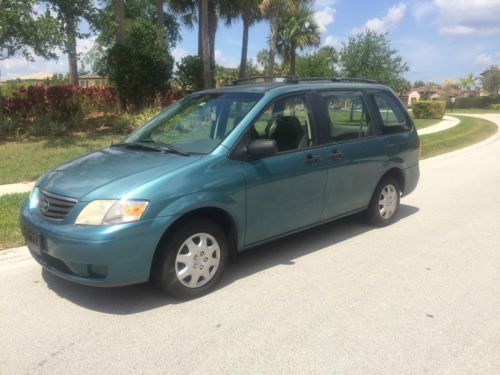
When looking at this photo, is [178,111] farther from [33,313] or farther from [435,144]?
[435,144]

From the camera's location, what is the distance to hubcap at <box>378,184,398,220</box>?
19.3 feet

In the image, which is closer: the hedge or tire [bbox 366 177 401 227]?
tire [bbox 366 177 401 227]

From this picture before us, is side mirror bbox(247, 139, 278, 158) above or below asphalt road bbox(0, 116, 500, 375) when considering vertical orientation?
above

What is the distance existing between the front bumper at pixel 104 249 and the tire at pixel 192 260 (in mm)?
151

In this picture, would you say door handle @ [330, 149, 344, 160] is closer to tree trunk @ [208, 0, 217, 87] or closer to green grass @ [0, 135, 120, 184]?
green grass @ [0, 135, 120, 184]

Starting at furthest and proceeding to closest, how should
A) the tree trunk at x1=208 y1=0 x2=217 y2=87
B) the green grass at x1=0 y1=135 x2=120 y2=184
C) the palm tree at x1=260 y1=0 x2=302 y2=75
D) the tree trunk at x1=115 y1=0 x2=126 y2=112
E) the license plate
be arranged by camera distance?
the tree trunk at x1=208 y1=0 x2=217 y2=87, the palm tree at x1=260 y1=0 x2=302 y2=75, the tree trunk at x1=115 y1=0 x2=126 y2=112, the green grass at x1=0 y1=135 x2=120 y2=184, the license plate

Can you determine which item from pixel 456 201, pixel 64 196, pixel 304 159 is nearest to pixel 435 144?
pixel 456 201

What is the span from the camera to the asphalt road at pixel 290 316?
299 cm

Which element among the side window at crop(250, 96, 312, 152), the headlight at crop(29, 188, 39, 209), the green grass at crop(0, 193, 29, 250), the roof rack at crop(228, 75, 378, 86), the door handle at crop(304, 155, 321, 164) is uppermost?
the roof rack at crop(228, 75, 378, 86)

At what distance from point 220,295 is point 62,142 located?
383 inches

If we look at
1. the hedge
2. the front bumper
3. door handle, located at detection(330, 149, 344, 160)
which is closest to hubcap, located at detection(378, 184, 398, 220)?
door handle, located at detection(330, 149, 344, 160)

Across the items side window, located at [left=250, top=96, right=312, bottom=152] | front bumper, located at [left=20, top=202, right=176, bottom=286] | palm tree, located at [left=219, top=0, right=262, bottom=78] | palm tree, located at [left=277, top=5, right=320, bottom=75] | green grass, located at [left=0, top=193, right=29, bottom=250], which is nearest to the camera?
front bumper, located at [left=20, top=202, right=176, bottom=286]

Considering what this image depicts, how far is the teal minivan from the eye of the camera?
136 inches

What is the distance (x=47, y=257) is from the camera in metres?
3.69
